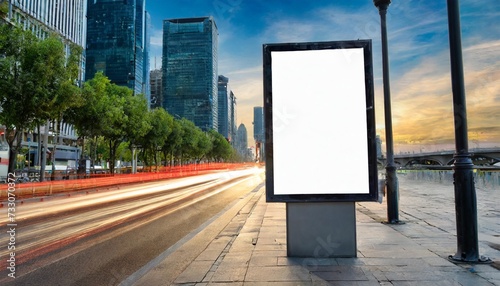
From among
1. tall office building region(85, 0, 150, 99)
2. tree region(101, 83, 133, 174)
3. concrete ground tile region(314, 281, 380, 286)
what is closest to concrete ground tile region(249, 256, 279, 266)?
concrete ground tile region(314, 281, 380, 286)

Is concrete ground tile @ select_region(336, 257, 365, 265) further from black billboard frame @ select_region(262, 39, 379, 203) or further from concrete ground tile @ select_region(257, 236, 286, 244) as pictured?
concrete ground tile @ select_region(257, 236, 286, 244)

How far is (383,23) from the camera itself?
948 cm

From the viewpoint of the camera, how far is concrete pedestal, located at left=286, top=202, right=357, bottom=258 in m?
5.73

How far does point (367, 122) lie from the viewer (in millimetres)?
5820

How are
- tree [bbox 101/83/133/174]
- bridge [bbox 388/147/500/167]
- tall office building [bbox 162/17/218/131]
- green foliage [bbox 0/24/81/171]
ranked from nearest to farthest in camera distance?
green foliage [bbox 0/24/81/171]
tree [bbox 101/83/133/174]
bridge [bbox 388/147/500/167]
tall office building [bbox 162/17/218/131]

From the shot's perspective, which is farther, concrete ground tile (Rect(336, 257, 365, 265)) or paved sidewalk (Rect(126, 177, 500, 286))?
concrete ground tile (Rect(336, 257, 365, 265))

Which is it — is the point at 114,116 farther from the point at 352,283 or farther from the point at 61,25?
the point at 61,25

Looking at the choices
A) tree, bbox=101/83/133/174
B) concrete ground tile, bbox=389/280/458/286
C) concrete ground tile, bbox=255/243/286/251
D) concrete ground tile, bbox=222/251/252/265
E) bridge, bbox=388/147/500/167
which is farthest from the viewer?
bridge, bbox=388/147/500/167

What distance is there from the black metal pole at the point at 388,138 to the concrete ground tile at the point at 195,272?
542 cm

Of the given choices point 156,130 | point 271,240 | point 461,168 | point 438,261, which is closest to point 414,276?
point 438,261

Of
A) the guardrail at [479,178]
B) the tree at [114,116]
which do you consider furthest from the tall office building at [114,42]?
the guardrail at [479,178]

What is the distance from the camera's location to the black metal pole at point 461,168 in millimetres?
5336

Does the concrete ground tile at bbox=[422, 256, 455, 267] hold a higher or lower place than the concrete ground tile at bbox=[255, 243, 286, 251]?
higher

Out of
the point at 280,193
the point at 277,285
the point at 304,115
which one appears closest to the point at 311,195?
the point at 280,193
